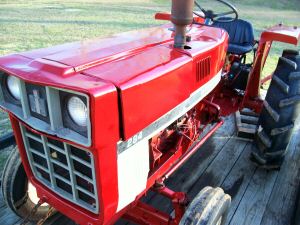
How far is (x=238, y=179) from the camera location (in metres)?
2.89

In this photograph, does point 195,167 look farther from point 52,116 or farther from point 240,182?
point 52,116

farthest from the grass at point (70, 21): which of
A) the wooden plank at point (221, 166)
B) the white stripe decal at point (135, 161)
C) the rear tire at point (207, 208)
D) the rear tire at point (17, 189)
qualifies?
the rear tire at point (207, 208)

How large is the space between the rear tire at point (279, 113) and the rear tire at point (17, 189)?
181 centimetres

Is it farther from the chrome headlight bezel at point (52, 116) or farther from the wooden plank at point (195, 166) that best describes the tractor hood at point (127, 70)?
the wooden plank at point (195, 166)

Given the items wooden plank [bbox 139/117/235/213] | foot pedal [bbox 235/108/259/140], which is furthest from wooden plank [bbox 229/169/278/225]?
foot pedal [bbox 235/108/259/140]

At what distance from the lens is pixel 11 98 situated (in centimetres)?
165

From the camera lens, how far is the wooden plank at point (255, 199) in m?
2.44

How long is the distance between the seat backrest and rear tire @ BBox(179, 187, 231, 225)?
6.04 ft

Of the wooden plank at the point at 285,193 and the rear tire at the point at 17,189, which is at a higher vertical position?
the rear tire at the point at 17,189

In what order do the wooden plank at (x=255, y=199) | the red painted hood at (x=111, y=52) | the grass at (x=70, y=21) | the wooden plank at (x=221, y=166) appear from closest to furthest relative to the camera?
the red painted hood at (x=111, y=52), the wooden plank at (x=255, y=199), the wooden plank at (x=221, y=166), the grass at (x=70, y=21)

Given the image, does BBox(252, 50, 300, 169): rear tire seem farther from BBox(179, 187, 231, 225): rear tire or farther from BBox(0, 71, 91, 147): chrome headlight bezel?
BBox(0, 71, 91, 147): chrome headlight bezel

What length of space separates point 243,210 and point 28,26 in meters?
7.88

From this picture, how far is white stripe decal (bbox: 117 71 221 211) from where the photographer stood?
1.56 meters

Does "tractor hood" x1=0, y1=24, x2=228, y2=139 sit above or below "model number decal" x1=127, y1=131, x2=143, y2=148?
above
